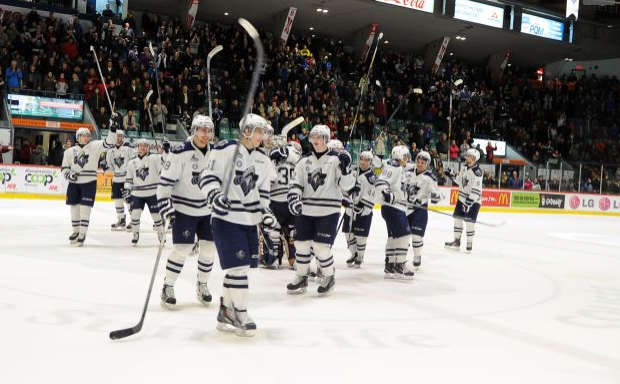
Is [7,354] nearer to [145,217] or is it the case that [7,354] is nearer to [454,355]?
[454,355]

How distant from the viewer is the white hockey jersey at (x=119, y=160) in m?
11.5

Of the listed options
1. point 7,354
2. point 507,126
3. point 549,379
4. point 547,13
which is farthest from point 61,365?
point 547,13

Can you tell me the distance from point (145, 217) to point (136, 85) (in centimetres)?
477

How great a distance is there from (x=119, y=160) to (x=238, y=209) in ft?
24.1

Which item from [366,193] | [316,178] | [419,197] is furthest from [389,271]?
[316,178]

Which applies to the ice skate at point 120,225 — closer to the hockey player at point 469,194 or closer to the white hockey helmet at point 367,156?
the white hockey helmet at point 367,156

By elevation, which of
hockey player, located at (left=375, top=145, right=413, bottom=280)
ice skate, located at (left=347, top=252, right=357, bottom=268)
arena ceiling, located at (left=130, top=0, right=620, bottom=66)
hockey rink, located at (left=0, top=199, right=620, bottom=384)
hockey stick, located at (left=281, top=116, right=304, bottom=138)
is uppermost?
arena ceiling, located at (left=130, top=0, right=620, bottom=66)

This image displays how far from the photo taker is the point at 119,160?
38.1ft

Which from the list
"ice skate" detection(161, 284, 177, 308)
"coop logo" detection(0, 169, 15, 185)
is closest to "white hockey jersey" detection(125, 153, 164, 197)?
"ice skate" detection(161, 284, 177, 308)

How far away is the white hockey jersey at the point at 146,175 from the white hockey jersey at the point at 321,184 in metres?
3.91

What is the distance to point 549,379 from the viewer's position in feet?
13.1

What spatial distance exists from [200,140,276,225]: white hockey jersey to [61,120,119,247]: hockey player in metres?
4.88

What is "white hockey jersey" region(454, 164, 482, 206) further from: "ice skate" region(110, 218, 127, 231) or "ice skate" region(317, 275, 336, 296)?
"ice skate" region(110, 218, 127, 231)

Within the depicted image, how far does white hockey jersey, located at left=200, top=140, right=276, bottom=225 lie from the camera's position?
15.8ft
